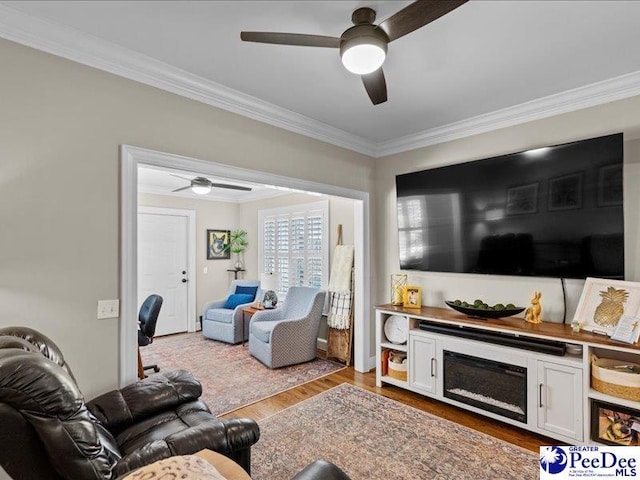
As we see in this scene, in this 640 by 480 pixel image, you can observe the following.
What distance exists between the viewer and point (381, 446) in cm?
251

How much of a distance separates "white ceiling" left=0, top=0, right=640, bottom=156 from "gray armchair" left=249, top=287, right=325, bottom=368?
7.77ft

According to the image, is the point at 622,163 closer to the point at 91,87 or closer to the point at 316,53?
the point at 316,53

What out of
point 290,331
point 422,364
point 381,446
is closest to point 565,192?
point 422,364

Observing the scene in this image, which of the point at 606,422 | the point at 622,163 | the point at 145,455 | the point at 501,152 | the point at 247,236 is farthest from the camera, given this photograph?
the point at 247,236

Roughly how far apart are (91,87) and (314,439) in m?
2.93

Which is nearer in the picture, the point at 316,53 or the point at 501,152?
the point at 316,53

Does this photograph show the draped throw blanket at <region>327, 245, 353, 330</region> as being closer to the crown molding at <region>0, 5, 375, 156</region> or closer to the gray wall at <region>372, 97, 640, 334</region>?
the gray wall at <region>372, 97, 640, 334</region>

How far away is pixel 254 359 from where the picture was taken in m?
4.51

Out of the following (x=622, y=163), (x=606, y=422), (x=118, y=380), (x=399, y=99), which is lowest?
(x=606, y=422)

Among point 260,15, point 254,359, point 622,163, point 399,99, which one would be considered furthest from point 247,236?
point 622,163

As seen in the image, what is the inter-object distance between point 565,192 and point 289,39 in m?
2.48

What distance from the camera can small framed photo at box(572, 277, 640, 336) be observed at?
7.82ft

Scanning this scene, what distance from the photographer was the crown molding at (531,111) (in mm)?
2604

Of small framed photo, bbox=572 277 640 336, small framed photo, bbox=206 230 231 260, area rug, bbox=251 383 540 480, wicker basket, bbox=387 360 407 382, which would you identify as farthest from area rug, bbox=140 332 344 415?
small framed photo, bbox=572 277 640 336
